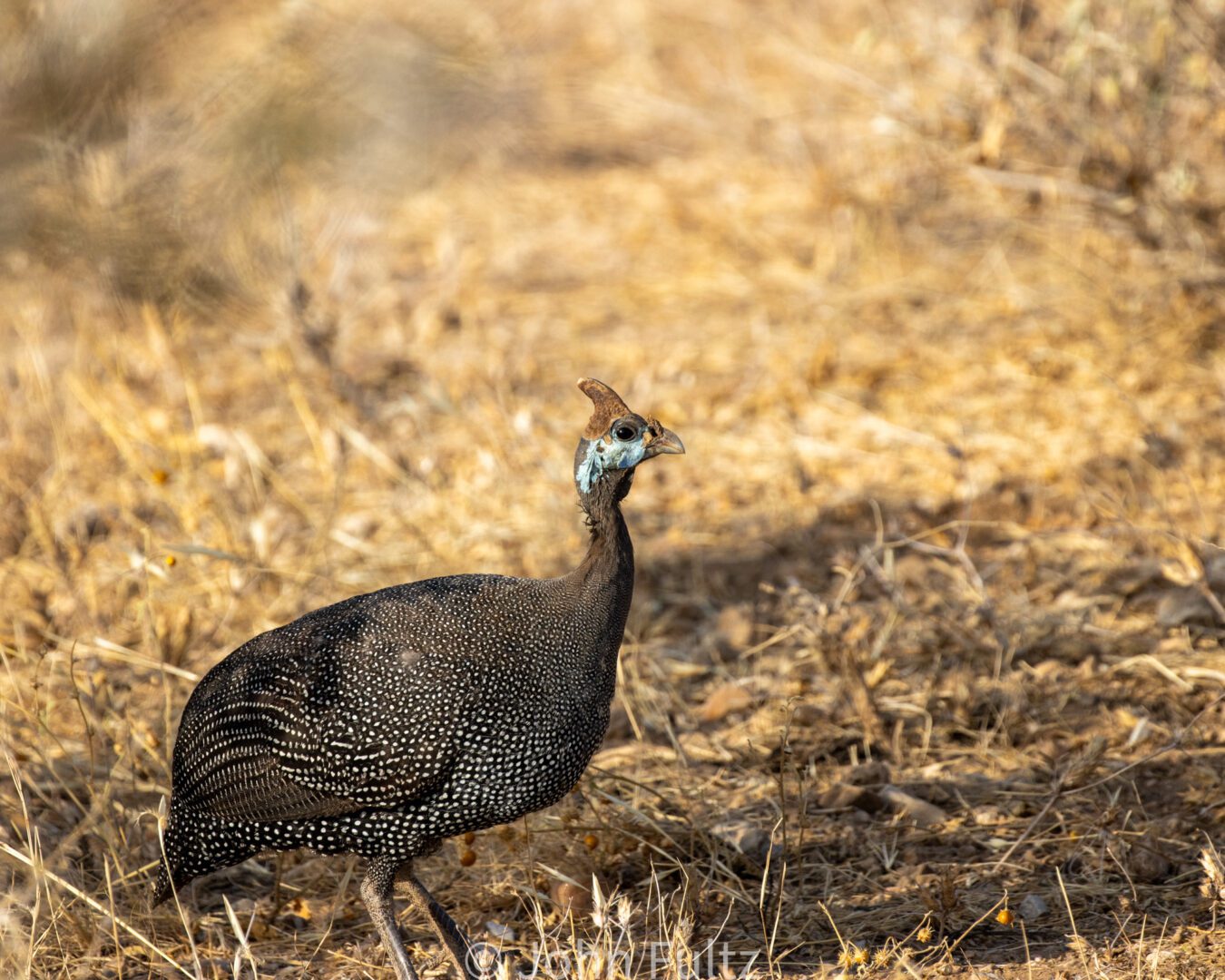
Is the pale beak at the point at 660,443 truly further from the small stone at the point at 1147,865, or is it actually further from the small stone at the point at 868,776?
the small stone at the point at 1147,865

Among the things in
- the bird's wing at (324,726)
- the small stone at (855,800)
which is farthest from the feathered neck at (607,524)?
the small stone at (855,800)

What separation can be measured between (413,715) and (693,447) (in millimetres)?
2883

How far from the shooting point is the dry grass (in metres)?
2.31

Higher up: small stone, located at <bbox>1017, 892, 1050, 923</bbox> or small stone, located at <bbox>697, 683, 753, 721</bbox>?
small stone, located at <bbox>1017, 892, 1050, 923</bbox>

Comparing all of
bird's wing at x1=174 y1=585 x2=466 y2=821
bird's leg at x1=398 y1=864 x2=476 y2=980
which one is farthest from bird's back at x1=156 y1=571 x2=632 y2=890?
bird's leg at x1=398 y1=864 x2=476 y2=980

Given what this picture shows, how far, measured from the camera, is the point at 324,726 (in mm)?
2865

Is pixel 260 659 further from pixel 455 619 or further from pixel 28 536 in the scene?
pixel 28 536

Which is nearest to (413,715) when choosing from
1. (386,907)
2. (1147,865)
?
(386,907)

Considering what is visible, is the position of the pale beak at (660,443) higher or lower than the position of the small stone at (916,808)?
higher

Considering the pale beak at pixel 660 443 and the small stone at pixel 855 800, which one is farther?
the small stone at pixel 855 800

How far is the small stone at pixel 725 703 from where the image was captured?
400 cm

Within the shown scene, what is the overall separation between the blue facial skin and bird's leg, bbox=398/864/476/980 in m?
0.93

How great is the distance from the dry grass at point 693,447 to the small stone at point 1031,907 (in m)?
0.01

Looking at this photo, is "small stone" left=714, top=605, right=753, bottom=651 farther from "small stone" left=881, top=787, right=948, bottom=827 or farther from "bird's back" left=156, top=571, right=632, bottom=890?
"bird's back" left=156, top=571, right=632, bottom=890
